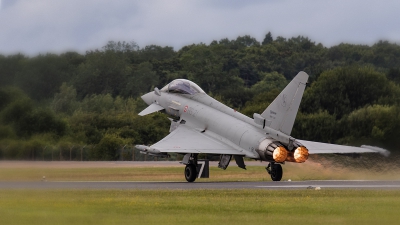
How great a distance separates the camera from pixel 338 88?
7206cm

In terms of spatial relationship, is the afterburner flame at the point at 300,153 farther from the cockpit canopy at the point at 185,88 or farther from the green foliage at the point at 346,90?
the green foliage at the point at 346,90

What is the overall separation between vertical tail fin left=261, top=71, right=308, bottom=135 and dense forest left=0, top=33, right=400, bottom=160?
7136 mm

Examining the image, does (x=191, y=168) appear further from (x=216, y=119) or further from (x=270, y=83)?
(x=270, y=83)

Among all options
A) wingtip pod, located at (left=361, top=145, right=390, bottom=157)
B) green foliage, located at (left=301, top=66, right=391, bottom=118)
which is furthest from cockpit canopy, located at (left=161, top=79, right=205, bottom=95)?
green foliage, located at (left=301, top=66, right=391, bottom=118)

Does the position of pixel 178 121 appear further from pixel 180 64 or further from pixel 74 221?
pixel 180 64

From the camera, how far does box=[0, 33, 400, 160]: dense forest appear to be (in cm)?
3183

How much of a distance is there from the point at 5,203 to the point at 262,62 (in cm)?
10677

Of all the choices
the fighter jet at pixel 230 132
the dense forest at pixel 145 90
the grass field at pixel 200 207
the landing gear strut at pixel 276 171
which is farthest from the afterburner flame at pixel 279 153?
the dense forest at pixel 145 90

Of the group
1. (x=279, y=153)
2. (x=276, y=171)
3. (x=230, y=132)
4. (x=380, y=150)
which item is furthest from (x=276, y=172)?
(x=380, y=150)

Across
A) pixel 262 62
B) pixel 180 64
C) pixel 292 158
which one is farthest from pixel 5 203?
pixel 262 62

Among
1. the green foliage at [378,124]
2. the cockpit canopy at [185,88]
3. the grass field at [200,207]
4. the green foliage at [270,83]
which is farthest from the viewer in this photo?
the green foliage at [270,83]

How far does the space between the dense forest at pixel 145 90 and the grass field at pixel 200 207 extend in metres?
6.50

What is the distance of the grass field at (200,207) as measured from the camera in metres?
18.2

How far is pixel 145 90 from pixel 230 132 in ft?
153
